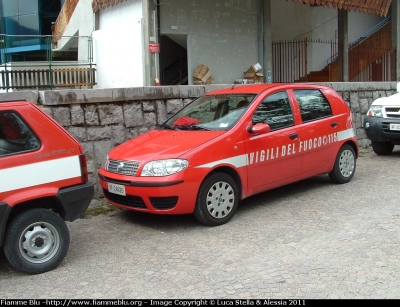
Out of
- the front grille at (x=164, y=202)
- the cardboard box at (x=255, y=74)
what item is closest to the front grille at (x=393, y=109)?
the cardboard box at (x=255, y=74)

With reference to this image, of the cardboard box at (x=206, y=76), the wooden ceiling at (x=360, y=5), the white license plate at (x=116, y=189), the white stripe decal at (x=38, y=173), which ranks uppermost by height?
the wooden ceiling at (x=360, y=5)

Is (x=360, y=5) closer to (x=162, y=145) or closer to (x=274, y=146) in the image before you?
(x=274, y=146)

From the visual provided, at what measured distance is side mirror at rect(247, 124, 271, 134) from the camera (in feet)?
19.6

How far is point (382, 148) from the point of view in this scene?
10492mm

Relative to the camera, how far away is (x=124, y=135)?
7.44 m

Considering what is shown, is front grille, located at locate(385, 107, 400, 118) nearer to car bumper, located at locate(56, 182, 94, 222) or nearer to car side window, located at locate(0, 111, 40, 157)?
car bumper, located at locate(56, 182, 94, 222)

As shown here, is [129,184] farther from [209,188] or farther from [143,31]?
[143,31]

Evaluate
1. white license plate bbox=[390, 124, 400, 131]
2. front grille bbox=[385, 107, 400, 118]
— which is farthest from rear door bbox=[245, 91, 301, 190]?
front grille bbox=[385, 107, 400, 118]

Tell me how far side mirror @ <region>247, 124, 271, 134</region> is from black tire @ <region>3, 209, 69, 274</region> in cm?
263

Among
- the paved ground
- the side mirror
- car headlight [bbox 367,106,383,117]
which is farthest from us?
car headlight [bbox 367,106,383,117]

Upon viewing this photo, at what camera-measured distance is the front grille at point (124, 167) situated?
555 centimetres

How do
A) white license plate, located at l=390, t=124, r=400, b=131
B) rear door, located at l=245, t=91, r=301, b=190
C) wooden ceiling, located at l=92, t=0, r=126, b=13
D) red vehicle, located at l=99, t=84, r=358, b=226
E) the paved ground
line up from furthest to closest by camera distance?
1. wooden ceiling, located at l=92, t=0, r=126, b=13
2. white license plate, located at l=390, t=124, r=400, b=131
3. rear door, located at l=245, t=91, r=301, b=190
4. red vehicle, located at l=99, t=84, r=358, b=226
5. the paved ground

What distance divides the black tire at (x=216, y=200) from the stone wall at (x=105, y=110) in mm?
2030

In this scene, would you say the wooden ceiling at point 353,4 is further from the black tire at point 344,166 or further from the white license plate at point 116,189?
the white license plate at point 116,189
